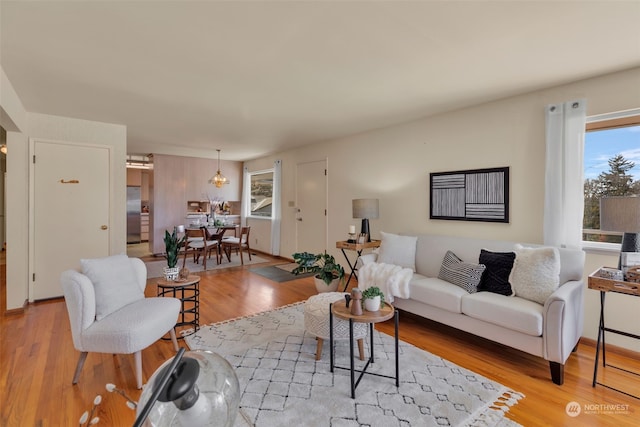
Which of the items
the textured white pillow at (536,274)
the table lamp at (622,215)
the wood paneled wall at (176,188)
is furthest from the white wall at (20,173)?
the table lamp at (622,215)

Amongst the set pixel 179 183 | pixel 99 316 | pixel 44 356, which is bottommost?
pixel 44 356

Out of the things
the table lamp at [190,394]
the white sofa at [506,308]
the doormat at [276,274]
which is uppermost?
the table lamp at [190,394]

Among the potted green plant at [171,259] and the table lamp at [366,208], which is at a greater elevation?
the table lamp at [366,208]

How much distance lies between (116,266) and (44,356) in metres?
0.98

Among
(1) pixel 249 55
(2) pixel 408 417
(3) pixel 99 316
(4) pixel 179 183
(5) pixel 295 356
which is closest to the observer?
(2) pixel 408 417

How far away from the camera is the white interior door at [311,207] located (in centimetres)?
564

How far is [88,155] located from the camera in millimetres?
4125

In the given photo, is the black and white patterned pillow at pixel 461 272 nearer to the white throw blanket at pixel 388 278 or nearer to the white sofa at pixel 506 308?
the white sofa at pixel 506 308

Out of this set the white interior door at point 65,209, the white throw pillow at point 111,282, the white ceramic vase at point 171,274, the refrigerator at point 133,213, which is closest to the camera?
the white throw pillow at point 111,282

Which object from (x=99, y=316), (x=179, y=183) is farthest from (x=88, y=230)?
(x=179, y=183)

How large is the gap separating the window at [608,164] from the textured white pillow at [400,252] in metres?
1.59

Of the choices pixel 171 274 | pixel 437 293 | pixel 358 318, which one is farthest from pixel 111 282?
pixel 437 293

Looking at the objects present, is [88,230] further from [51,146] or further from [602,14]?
[602,14]

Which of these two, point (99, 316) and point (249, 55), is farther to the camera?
point (249, 55)
